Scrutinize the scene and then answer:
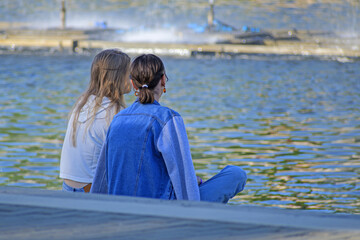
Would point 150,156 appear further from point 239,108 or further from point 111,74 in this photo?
point 239,108

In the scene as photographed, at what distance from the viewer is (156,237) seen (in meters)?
3.31

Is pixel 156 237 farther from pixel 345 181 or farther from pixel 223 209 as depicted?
pixel 345 181

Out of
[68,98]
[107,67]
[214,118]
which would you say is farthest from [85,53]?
[107,67]

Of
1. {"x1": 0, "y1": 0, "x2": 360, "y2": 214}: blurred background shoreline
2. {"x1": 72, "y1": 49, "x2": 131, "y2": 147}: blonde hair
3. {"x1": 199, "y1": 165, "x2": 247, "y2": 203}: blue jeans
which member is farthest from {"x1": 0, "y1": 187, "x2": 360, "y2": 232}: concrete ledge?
{"x1": 0, "y1": 0, "x2": 360, "y2": 214}: blurred background shoreline

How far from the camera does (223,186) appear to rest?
4.52m

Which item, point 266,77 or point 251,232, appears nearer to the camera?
point 251,232

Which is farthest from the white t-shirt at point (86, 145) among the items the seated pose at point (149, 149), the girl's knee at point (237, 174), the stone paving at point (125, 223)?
the stone paving at point (125, 223)

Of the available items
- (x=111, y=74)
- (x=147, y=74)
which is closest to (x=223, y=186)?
(x=147, y=74)

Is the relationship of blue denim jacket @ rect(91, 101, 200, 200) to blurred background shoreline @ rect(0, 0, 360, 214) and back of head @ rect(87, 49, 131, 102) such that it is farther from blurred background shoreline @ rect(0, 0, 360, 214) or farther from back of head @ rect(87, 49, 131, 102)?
blurred background shoreline @ rect(0, 0, 360, 214)

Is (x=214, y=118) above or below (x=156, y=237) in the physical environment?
below

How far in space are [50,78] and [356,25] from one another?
41037mm

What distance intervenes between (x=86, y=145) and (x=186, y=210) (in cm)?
144

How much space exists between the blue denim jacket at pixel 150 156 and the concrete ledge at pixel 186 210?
33 centimetres

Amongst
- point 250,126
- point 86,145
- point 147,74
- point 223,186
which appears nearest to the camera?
point 147,74
